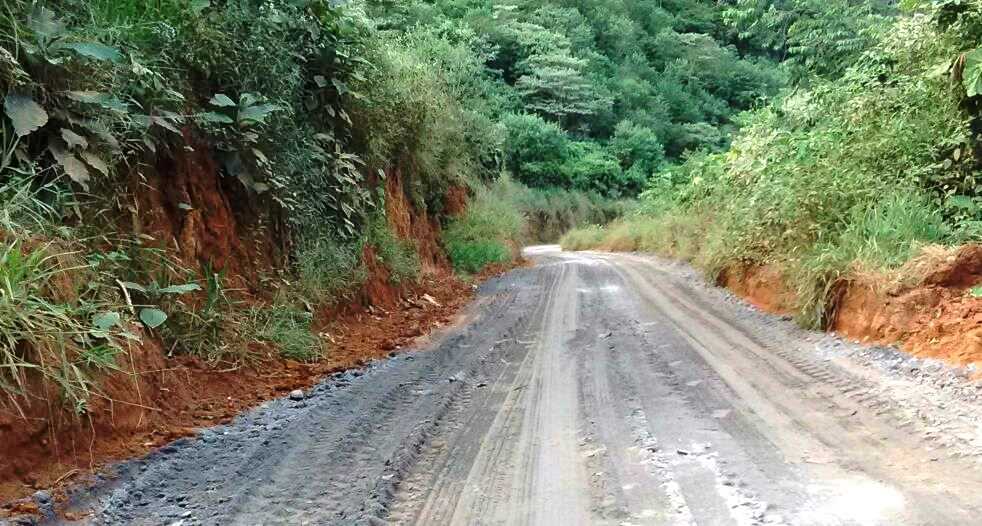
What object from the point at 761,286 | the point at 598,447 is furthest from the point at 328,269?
the point at 761,286

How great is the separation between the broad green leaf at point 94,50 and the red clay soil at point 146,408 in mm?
1985

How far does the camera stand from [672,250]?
675 inches

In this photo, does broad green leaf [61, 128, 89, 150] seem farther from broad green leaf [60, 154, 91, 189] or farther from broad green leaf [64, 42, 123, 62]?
broad green leaf [64, 42, 123, 62]

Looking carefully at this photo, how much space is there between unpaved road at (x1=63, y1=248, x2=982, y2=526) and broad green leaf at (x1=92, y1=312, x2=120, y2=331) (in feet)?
2.68

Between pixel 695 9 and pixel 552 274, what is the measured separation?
48.7m

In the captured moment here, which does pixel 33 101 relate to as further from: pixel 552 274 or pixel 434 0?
pixel 434 0

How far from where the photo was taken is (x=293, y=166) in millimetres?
7438

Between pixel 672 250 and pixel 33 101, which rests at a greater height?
pixel 33 101

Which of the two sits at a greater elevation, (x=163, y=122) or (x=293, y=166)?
(x=163, y=122)

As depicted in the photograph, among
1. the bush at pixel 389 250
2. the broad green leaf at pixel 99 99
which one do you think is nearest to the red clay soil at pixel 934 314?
the bush at pixel 389 250

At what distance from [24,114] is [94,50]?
24.9 inches

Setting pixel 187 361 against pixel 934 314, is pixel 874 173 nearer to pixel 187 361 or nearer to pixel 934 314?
pixel 934 314

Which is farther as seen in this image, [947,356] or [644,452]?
[947,356]

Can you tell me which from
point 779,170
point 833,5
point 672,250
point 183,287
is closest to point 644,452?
point 183,287
